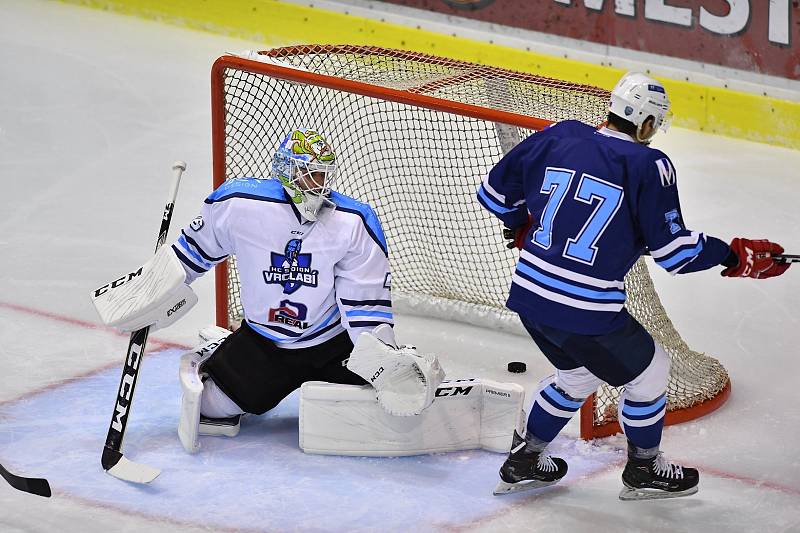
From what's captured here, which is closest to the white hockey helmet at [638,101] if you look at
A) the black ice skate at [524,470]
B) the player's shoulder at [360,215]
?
the player's shoulder at [360,215]

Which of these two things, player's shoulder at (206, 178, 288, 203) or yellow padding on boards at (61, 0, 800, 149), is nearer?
player's shoulder at (206, 178, 288, 203)

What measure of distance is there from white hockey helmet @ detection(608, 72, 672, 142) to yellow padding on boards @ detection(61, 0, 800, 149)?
347 cm

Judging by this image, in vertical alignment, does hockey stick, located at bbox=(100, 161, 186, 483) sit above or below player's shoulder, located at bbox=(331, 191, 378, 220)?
below

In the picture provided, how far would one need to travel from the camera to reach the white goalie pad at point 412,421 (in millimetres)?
3727

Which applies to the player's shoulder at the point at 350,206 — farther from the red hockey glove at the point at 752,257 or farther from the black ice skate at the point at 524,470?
the red hockey glove at the point at 752,257

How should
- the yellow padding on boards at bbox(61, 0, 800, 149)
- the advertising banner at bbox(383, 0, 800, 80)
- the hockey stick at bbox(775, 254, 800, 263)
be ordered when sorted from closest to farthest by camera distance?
the hockey stick at bbox(775, 254, 800, 263) → the advertising banner at bbox(383, 0, 800, 80) → the yellow padding on boards at bbox(61, 0, 800, 149)

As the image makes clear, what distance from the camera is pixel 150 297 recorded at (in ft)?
12.2

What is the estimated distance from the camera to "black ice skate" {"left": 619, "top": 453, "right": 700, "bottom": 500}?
3506mm

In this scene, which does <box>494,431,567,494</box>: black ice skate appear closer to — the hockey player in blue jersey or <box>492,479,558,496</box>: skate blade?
<box>492,479,558,496</box>: skate blade

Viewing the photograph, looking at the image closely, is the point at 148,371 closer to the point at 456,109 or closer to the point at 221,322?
the point at 221,322

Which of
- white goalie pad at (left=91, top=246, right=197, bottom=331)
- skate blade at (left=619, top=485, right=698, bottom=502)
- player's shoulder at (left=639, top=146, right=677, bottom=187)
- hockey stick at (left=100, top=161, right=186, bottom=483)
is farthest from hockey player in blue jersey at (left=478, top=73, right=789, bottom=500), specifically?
hockey stick at (left=100, top=161, right=186, bottom=483)

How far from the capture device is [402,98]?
13.6 ft

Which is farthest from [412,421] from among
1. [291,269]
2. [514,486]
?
[291,269]

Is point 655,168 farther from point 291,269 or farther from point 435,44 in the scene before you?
point 435,44
